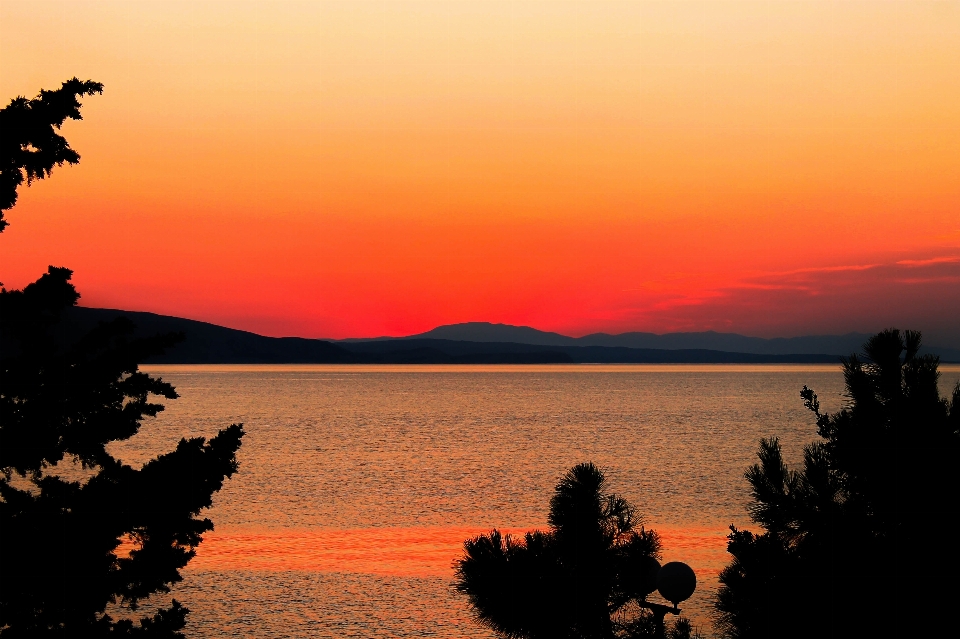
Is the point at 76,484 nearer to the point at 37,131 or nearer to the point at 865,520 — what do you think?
the point at 37,131

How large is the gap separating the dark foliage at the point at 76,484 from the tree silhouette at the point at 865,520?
6683 millimetres

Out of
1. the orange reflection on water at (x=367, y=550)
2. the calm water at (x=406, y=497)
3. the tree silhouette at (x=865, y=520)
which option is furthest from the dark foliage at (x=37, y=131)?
the orange reflection on water at (x=367, y=550)

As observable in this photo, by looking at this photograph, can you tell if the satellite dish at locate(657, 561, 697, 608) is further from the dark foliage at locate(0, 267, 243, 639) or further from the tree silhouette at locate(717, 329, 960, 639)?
the dark foliage at locate(0, 267, 243, 639)

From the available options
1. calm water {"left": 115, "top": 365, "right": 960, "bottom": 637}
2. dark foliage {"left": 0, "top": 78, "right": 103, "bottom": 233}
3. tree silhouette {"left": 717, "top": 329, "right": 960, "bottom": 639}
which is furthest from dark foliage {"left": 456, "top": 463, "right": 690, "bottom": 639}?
calm water {"left": 115, "top": 365, "right": 960, "bottom": 637}

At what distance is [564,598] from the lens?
9047 mm

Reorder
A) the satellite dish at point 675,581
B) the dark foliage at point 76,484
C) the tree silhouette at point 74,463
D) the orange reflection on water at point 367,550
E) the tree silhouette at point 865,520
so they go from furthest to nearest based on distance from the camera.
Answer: the orange reflection on water at point 367,550 < the dark foliage at point 76,484 < the tree silhouette at point 74,463 < the satellite dish at point 675,581 < the tree silhouette at point 865,520

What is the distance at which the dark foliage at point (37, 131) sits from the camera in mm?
9828

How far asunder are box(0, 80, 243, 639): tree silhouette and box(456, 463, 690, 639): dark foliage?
3.97 m

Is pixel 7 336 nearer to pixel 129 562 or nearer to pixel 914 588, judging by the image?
pixel 129 562

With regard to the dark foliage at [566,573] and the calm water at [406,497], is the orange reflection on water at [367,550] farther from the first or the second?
the dark foliage at [566,573]

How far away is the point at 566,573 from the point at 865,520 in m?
3.03

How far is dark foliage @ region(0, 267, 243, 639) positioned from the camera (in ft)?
34.7

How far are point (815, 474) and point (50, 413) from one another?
8.83m

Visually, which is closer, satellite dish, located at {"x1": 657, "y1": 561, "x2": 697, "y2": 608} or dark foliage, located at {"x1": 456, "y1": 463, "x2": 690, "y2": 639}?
dark foliage, located at {"x1": 456, "y1": 463, "x2": 690, "y2": 639}
